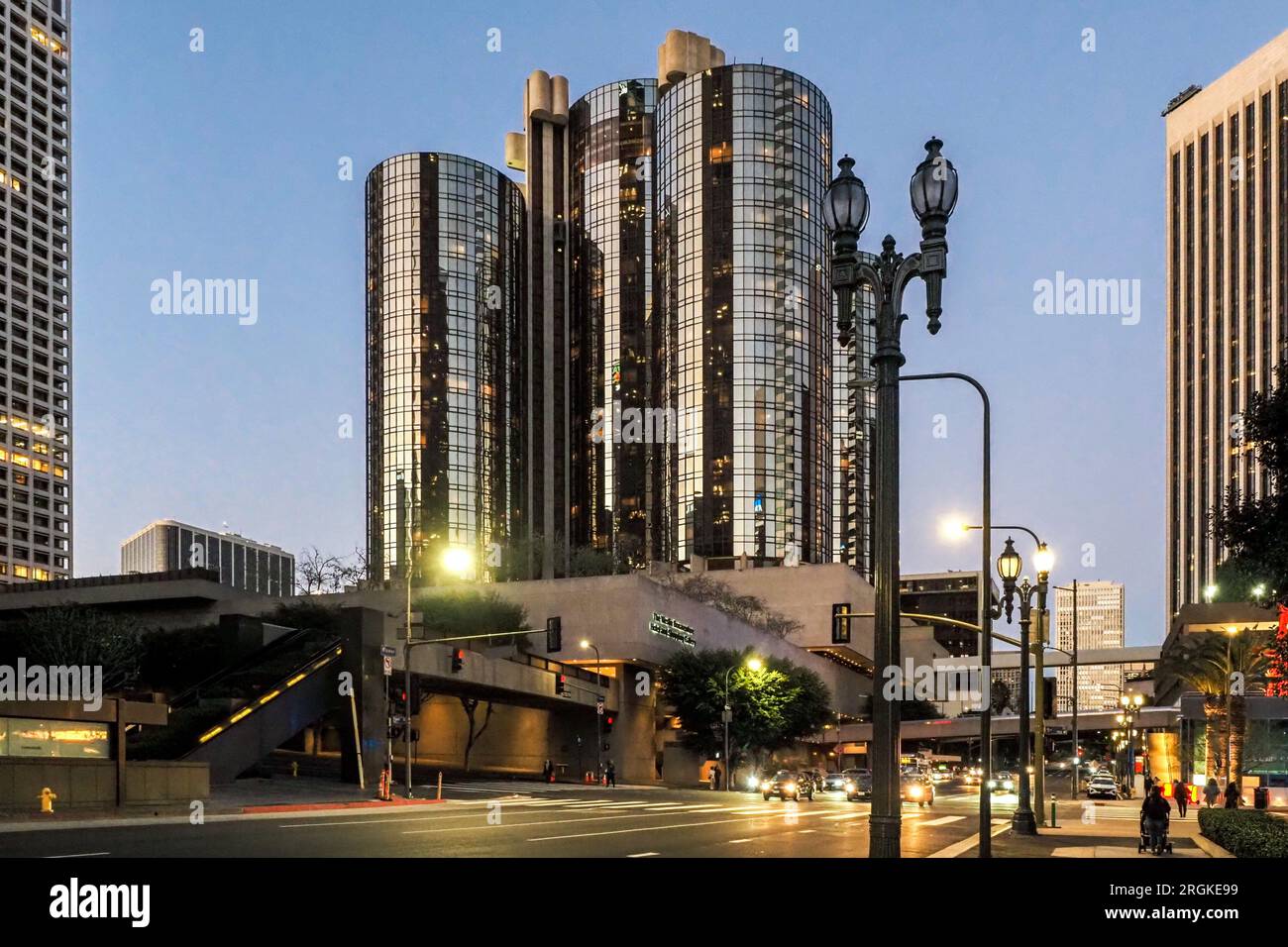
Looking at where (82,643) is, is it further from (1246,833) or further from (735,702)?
(1246,833)

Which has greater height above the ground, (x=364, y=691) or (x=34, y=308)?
(x=34, y=308)

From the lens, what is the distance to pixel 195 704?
53031mm

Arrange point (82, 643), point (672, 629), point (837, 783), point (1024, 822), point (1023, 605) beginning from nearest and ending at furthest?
1. point (1024, 822)
2. point (1023, 605)
3. point (837, 783)
4. point (82, 643)
5. point (672, 629)

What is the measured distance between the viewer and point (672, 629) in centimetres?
9400

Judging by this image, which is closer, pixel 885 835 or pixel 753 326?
pixel 885 835

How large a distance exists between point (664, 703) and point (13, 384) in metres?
134

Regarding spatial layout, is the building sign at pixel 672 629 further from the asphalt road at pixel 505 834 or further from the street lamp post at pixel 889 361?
the street lamp post at pixel 889 361

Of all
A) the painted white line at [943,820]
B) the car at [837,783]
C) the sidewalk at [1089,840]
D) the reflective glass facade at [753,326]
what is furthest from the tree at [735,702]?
the reflective glass facade at [753,326]

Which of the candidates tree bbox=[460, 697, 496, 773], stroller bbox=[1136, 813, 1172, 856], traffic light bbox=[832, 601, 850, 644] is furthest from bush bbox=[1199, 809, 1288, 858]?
tree bbox=[460, 697, 496, 773]

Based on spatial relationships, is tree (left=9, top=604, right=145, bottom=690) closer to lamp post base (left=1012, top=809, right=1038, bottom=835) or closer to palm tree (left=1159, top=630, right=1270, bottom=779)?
lamp post base (left=1012, top=809, right=1038, bottom=835)

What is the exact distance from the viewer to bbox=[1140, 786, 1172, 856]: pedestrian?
2520 centimetres

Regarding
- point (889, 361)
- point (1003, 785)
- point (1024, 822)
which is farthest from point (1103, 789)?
point (889, 361)

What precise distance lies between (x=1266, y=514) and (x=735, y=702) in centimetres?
6781
